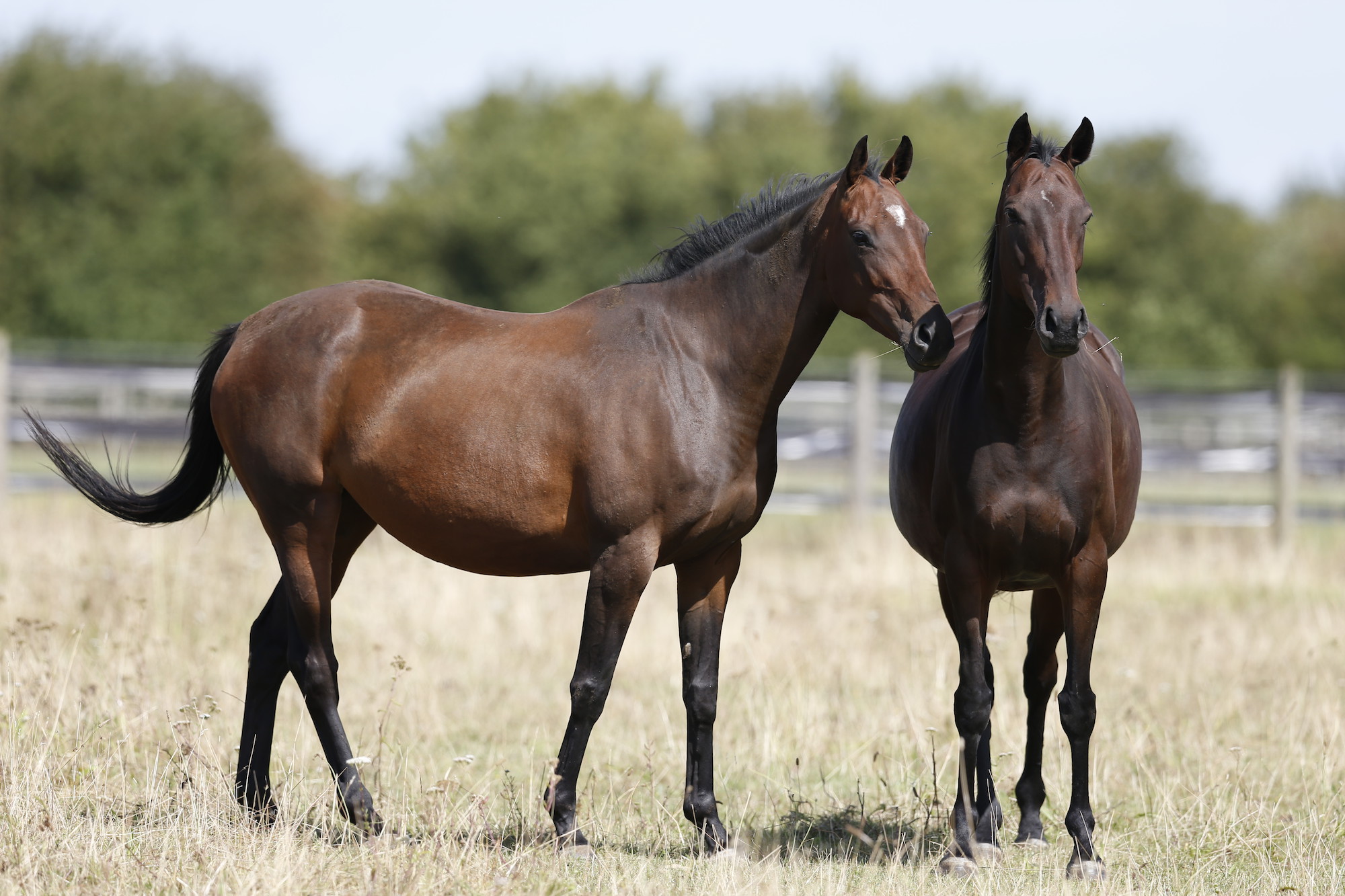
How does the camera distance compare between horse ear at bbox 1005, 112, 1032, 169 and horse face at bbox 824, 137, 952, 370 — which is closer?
horse face at bbox 824, 137, 952, 370

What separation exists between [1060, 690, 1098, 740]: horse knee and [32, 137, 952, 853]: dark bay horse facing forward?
1265mm

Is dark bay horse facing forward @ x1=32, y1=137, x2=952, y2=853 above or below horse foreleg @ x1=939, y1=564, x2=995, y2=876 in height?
above

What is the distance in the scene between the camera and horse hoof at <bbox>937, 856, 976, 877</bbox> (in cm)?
428

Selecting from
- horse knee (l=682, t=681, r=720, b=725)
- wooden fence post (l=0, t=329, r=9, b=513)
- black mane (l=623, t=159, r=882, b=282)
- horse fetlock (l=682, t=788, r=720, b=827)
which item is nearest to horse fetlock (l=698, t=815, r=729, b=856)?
horse fetlock (l=682, t=788, r=720, b=827)

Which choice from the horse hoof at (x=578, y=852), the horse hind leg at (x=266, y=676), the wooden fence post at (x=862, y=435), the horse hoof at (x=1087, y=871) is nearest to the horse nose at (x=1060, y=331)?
the horse hoof at (x=1087, y=871)

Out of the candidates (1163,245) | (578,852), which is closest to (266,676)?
(578,852)

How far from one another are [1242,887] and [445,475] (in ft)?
9.95

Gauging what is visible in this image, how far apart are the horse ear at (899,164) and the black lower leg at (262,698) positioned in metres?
2.74

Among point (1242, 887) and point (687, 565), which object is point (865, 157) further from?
point (1242, 887)

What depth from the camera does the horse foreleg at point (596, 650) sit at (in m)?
4.15

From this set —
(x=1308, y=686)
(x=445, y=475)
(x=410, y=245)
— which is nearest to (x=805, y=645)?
(x=1308, y=686)

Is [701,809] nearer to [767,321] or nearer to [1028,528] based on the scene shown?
[1028,528]

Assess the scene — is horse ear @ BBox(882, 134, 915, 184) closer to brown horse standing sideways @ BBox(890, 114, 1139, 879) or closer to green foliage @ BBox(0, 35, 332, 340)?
brown horse standing sideways @ BBox(890, 114, 1139, 879)

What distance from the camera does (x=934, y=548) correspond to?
196 inches
